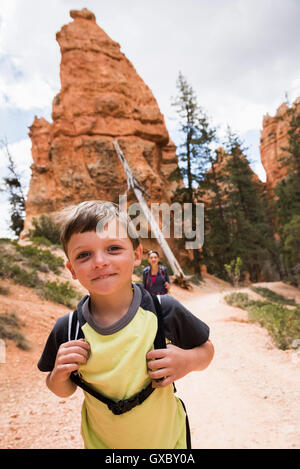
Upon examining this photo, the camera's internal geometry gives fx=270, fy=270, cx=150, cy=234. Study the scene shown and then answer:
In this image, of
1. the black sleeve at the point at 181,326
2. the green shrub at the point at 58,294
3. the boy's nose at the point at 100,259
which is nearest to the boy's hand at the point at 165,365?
the black sleeve at the point at 181,326

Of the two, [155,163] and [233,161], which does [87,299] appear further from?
[233,161]

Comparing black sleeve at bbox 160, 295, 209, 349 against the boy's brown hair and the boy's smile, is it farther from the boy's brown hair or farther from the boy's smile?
the boy's brown hair

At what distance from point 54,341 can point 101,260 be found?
1.56 ft

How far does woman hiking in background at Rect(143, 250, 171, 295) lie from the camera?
5230 mm

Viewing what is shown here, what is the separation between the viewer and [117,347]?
1041mm

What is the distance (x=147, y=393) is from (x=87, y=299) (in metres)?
0.48

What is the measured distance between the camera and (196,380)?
3.93m

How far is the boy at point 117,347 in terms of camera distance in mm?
1033

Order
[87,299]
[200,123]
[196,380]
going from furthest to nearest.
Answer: [200,123] → [196,380] → [87,299]

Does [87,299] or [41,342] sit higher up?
[87,299]

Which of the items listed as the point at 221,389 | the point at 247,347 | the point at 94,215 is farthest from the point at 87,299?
the point at 247,347

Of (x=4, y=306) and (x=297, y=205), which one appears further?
(x=297, y=205)

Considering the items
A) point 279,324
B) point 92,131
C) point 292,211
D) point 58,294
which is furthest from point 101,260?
point 92,131

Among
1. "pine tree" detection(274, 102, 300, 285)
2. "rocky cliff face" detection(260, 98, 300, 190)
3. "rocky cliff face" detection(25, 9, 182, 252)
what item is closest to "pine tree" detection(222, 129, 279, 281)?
"pine tree" detection(274, 102, 300, 285)
